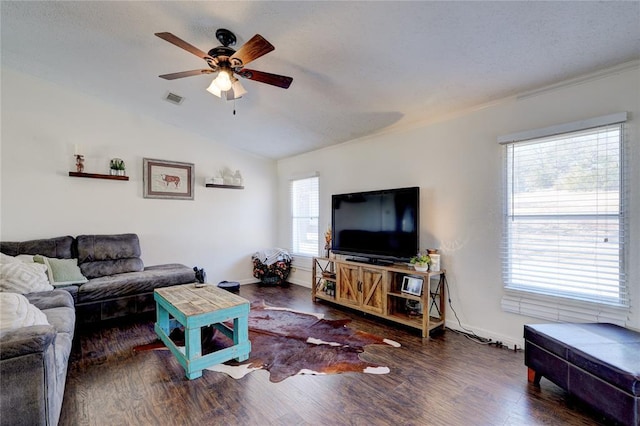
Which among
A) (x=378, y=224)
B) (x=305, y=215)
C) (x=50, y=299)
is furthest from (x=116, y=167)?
(x=378, y=224)

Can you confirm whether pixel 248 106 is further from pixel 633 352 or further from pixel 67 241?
pixel 633 352

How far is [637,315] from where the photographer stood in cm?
221

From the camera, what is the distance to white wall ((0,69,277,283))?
359cm

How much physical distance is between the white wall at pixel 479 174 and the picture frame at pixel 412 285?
0.37 metres

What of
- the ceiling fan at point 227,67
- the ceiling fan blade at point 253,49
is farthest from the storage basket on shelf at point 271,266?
the ceiling fan blade at point 253,49

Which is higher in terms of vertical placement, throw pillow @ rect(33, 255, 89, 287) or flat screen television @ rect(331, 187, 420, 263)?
flat screen television @ rect(331, 187, 420, 263)

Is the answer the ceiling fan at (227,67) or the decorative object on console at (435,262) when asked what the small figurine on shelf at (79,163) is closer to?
the ceiling fan at (227,67)

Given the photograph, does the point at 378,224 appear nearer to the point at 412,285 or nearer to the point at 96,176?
the point at 412,285

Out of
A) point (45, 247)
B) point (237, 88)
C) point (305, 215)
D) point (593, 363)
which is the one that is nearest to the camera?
point (593, 363)

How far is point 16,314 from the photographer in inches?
64.0

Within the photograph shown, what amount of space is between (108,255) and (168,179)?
1.40 m

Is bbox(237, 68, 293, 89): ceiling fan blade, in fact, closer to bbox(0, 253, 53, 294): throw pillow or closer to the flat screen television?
the flat screen television

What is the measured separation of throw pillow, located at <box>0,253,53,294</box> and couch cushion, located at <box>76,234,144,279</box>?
61 cm

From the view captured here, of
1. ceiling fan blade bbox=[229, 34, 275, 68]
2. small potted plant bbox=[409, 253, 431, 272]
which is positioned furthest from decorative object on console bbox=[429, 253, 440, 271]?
ceiling fan blade bbox=[229, 34, 275, 68]
